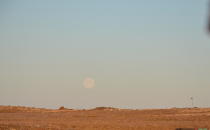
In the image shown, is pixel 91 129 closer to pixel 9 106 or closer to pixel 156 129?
pixel 156 129

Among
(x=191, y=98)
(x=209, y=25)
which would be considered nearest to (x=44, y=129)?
(x=209, y=25)

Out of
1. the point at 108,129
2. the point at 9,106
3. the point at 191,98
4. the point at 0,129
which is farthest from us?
the point at 191,98

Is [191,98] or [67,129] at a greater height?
[191,98]

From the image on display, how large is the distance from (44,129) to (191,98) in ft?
315

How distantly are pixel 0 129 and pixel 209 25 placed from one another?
2784cm

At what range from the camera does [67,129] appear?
3678 centimetres

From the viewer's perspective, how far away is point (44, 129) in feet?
118

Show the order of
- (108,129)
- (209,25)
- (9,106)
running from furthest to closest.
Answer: (9,106), (108,129), (209,25)

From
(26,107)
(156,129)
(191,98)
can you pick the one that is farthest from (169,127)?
(191,98)

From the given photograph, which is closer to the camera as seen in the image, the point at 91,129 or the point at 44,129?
the point at 44,129

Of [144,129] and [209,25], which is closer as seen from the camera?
[209,25]

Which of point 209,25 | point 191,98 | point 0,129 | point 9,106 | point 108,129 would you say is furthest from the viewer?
point 191,98

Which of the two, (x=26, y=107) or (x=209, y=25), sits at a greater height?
(x=26, y=107)

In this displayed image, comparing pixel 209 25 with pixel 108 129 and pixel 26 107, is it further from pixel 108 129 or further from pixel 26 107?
pixel 26 107
